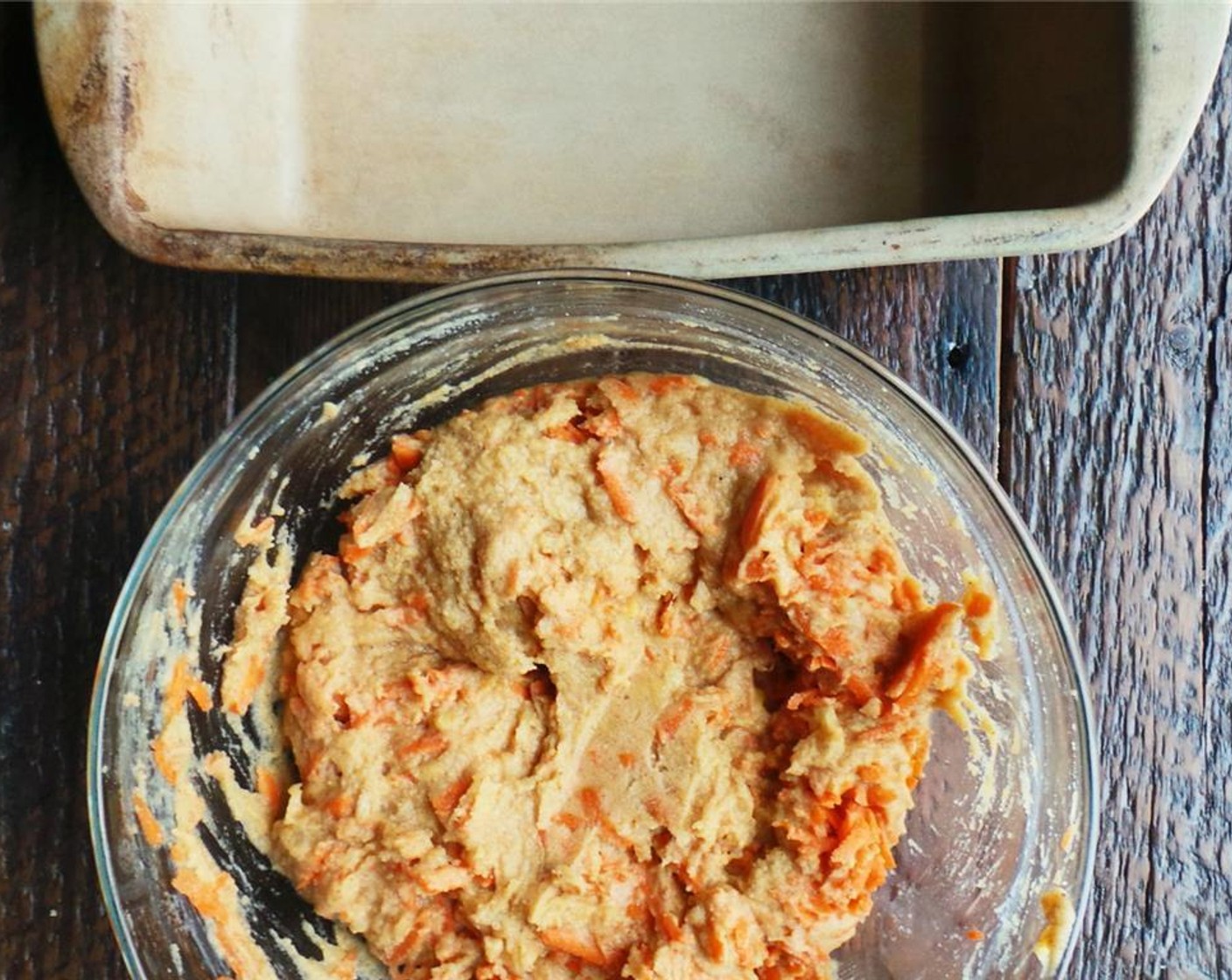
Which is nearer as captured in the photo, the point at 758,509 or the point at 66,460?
the point at 758,509

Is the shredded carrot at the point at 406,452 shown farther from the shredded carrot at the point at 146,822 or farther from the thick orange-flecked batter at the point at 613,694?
the shredded carrot at the point at 146,822

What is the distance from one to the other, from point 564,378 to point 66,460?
69 centimetres

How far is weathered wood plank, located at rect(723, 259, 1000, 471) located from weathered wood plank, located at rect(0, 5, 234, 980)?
0.88 metres

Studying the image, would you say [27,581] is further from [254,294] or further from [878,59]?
[878,59]

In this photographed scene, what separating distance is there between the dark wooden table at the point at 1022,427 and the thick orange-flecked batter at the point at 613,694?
32cm

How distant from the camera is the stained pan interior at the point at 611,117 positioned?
1671 mm

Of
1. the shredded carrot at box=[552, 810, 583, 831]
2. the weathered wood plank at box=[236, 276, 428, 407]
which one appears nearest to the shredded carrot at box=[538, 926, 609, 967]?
the shredded carrot at box=[552, 810, 583, 831]

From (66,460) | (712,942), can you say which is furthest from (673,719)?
(66,460)

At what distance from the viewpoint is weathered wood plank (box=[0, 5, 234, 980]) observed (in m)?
1.62

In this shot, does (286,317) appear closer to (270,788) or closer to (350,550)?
(350,550)

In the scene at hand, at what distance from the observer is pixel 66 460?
1650mm

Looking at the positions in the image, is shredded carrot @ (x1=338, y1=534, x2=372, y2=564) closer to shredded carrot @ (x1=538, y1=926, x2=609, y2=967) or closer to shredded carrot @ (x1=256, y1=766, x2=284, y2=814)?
shredded carrot @ (x1=256, y1=766, x2=284, y2=814)

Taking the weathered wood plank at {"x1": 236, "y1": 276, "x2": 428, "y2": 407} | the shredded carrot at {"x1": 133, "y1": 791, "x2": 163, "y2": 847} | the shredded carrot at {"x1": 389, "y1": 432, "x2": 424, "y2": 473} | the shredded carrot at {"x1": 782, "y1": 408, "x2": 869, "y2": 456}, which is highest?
the weathered wood plank at {"x1": 236, "y1": 276, "x2": 428, "y2": 407}

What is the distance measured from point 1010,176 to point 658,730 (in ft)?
2.73
